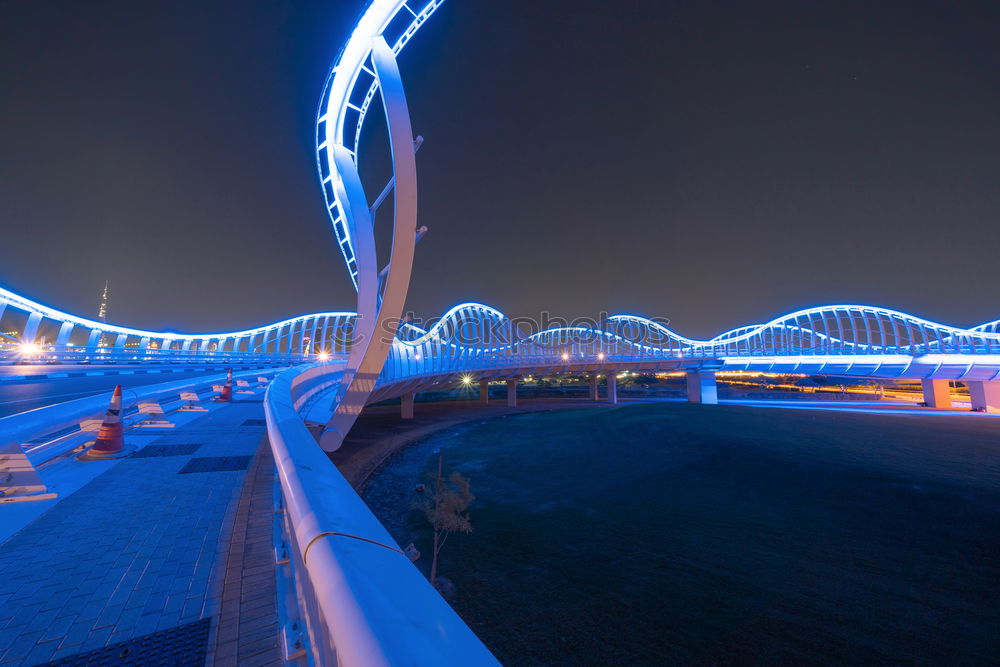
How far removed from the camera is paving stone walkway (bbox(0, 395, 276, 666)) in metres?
2.92

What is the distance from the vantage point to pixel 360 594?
1.21 m

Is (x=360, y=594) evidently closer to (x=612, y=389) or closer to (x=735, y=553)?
(x=735, y=553)

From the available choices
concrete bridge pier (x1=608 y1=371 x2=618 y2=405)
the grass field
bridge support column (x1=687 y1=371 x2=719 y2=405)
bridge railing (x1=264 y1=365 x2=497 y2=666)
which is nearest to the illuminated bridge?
bridge railing (x1=264 y1=365 x2=497 y2=666)

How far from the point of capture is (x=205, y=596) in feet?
10.9

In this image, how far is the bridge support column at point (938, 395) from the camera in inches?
1822

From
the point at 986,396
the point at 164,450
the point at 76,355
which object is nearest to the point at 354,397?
the point at 164,450

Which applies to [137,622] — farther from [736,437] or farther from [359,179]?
[736,437]

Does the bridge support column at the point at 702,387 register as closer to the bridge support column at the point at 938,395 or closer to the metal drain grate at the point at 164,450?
the bridge support column at the point at 938,395

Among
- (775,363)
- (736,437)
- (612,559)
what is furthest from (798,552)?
(775,363)

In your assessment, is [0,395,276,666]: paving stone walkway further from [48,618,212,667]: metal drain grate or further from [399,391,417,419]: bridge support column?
[399,391,417,419]: bridge support column

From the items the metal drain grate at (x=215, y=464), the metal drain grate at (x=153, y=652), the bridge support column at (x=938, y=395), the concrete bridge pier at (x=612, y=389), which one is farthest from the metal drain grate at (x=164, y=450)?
the concrete bridge pier at (x=612, y=389)

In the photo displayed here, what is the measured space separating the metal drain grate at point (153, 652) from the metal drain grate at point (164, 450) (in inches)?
214

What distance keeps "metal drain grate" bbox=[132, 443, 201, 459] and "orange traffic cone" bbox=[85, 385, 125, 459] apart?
1.02ft

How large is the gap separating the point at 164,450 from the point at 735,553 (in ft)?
52.0
